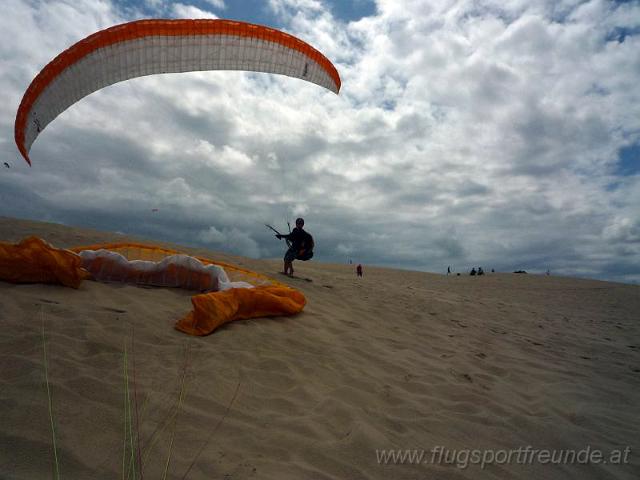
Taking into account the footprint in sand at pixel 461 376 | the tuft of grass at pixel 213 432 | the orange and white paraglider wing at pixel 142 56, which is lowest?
the tuft of grass at pixel 213 432

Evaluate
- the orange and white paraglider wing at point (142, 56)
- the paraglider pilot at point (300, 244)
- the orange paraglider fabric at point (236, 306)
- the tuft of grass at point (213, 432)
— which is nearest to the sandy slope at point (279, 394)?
the tuft of grass at point (213, 432)

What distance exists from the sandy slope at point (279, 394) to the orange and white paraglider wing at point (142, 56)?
3.59 metres

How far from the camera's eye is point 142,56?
6.37 metres

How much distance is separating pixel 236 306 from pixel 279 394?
176 centimetres

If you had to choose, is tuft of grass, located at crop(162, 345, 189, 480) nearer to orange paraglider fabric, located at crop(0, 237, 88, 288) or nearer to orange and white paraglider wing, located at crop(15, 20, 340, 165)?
orange paraglider fabric, located at crop(0, 237, 88, 288)

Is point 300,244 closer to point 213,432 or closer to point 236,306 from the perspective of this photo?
point 236,306

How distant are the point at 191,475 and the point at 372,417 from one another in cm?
144

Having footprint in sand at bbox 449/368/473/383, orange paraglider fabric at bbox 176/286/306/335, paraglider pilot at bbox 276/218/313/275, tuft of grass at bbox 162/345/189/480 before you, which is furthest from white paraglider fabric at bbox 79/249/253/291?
paraglider pilot at bbox 276/218/313/275

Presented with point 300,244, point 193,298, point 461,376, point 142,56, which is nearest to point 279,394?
point 193,298

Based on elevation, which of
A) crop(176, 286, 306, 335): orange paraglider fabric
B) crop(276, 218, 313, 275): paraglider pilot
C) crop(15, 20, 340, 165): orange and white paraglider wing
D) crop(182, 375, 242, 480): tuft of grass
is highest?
crop(15, 20, 340, 165): orange and white paraglider wing

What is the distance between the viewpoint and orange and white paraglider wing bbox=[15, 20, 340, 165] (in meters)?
5.94

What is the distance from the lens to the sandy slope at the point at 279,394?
214cm

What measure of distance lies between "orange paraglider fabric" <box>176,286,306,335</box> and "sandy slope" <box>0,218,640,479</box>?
0.18 metres

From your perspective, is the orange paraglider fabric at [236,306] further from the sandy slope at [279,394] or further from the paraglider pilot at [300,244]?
the paraglider pilot at [300,244]
